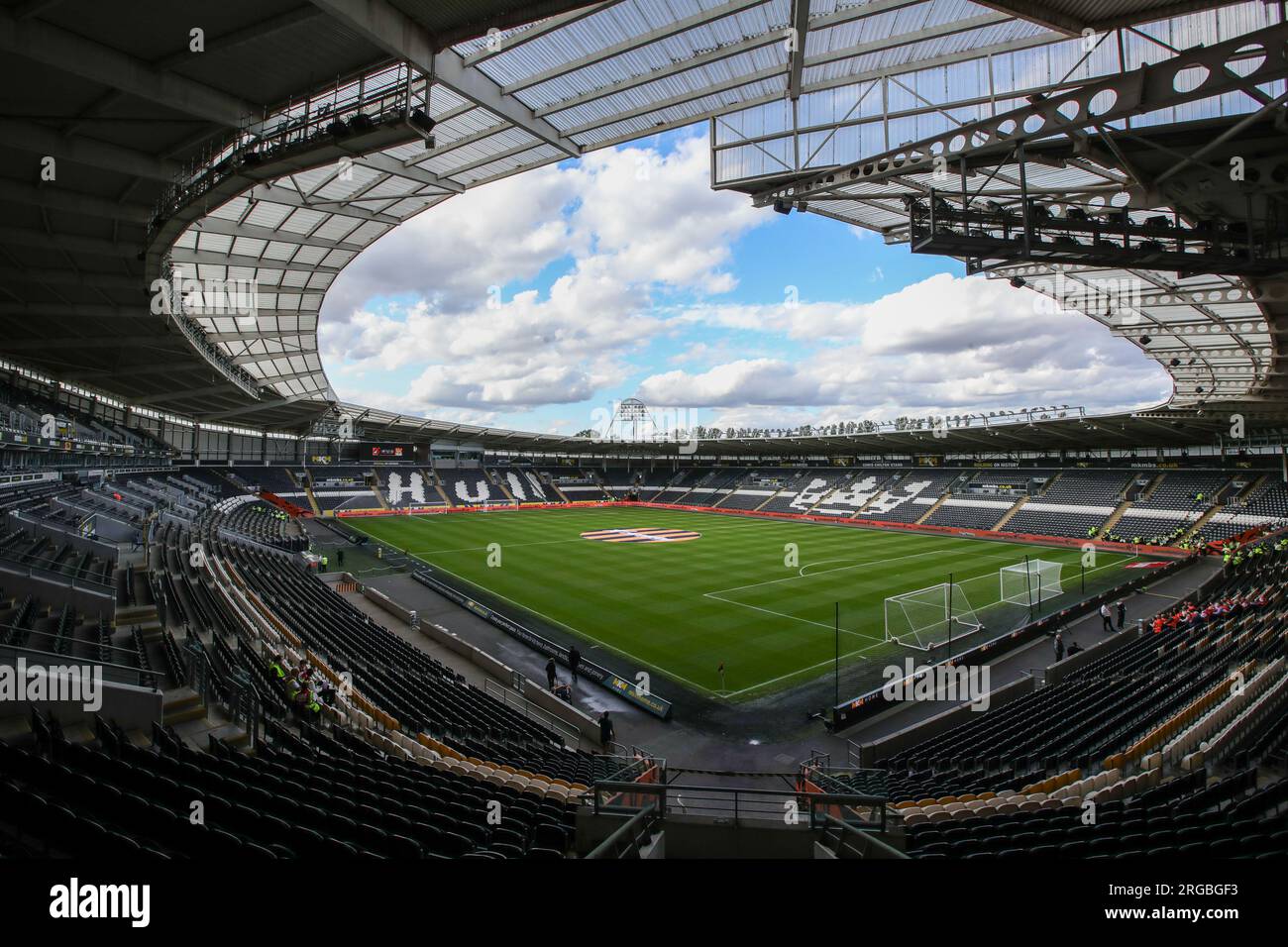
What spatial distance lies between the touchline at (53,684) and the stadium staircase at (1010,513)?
5583cm

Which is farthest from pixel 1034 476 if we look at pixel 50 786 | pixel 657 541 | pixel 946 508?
pixel 50 786

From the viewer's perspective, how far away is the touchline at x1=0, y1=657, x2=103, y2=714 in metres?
8.42

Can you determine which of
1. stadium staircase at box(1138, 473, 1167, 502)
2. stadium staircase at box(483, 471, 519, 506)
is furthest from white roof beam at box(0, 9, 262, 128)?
stadium staircase at box(483, 471, 519, 506)

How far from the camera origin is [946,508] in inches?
2223

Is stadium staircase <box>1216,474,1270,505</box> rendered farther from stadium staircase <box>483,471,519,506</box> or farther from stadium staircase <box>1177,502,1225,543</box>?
stadium staircase <box>483,471,519,506</box>

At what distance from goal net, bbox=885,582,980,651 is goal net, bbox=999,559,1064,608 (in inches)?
102

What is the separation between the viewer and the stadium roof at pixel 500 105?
9.51 meters

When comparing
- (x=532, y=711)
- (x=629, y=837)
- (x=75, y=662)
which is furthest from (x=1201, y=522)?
(x=75, y=662)

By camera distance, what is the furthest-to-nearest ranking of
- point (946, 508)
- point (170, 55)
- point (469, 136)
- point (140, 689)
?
point (946, 508) → point (469, 136) → point (170, 55) → point (140, 689)

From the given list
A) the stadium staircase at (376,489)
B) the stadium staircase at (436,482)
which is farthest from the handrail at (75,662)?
the stadium staircase at (436,482)

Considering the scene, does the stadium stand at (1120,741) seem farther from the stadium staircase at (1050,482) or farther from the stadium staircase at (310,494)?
the stadium staircase at (310,494)

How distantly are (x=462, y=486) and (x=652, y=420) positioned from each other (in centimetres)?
5134
